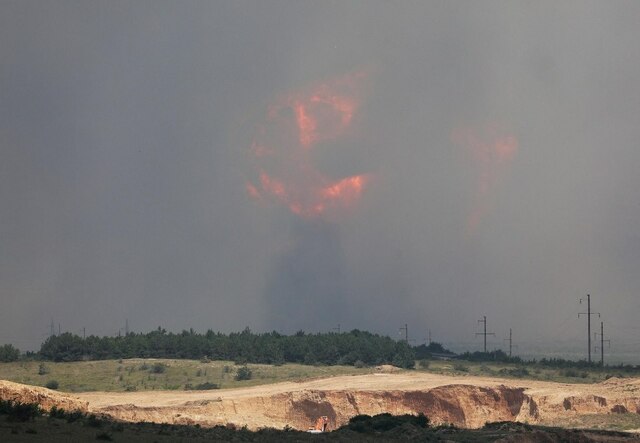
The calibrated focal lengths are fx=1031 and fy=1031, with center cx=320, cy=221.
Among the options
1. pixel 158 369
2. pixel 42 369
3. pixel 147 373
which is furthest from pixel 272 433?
pixel 42 369

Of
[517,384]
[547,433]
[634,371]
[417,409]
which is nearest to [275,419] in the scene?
[417,409]

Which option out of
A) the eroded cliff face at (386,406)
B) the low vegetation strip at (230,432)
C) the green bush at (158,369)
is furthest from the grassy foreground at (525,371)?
the low vegetation strip at (230,432)

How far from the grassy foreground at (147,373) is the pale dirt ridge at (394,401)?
7.26m

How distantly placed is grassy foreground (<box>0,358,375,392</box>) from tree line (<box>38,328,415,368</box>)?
182 inches

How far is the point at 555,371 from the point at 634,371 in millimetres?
8554

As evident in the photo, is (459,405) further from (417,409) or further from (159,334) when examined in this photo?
(159,334)

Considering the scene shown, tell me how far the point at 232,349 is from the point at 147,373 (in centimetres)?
1697

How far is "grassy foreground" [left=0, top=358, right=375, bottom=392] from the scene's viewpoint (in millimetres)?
84750

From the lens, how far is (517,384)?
261 feet

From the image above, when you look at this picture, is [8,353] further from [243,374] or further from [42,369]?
[243,374]

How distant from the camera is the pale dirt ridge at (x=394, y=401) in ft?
221

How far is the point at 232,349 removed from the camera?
350 ft

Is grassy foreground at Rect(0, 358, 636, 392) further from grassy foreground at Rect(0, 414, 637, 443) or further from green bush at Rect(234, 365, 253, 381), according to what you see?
grassy foreground at Rect(0, 414, 637, 443)

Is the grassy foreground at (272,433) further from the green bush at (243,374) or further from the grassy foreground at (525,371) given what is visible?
the green bush at (243,374)
